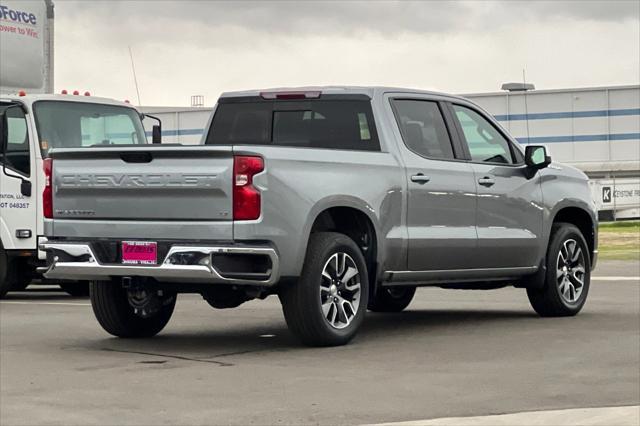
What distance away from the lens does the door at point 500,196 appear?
1217 cm

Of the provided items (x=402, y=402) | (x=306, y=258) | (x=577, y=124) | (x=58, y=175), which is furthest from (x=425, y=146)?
(x=577, y=124)

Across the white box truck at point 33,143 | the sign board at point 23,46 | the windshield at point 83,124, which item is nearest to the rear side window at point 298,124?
the white box truck at point 33,143

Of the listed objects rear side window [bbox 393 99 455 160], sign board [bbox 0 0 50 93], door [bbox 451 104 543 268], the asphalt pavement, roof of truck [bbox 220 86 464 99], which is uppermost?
sign board [bbox 0 0 50 93]

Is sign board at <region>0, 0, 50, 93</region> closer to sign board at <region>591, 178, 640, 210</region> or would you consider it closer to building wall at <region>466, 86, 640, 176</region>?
sign board at <region>591, 178, 640, 210</region>

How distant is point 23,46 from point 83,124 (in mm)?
2745

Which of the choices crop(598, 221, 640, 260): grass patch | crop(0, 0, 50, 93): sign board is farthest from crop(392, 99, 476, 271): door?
crop(598, 221, 640, 260): grass patch

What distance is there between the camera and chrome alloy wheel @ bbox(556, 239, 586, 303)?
1300cm

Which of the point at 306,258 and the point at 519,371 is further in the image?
the point at 306,258

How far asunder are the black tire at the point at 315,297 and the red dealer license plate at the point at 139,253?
97 centimetres

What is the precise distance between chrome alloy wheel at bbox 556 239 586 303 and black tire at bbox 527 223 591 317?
0.6 inches

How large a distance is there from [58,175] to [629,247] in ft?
64.2

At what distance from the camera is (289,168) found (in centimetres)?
1022

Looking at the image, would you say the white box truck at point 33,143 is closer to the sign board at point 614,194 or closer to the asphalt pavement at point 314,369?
the asphalt pavement at point 314,369

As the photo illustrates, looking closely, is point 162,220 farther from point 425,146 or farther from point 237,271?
point 425,146
